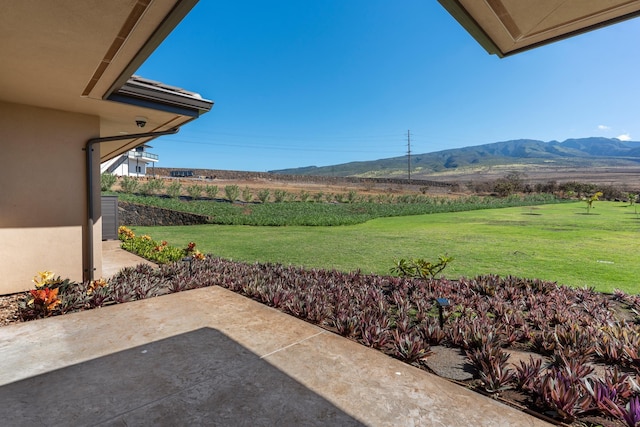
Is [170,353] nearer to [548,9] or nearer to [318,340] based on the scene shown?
[318,340]

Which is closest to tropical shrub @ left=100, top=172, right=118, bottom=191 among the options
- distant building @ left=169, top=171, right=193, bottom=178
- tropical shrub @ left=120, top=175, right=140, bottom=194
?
tropical shrub @ left=120, top=175, right=140, bottom=194

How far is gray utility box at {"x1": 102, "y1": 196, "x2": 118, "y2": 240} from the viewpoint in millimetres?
9070

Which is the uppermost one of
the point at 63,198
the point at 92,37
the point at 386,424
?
the point at 92,37

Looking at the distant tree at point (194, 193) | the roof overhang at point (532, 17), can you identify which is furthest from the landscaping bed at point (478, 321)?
the distant tree at point (194, 193)

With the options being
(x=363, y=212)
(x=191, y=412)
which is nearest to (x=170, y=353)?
(x=191, y=412)

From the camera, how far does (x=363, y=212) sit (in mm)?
21250

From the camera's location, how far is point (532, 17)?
7.19 ft

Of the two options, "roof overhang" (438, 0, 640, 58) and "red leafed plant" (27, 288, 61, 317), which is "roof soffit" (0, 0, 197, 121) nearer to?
"roof overhang" (438, 0, 640, 58)

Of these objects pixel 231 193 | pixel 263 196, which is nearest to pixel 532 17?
pixel 231 193

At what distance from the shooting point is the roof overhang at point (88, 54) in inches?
73.7

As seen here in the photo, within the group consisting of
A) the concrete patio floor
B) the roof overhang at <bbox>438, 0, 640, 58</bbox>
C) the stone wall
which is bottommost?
the concrete patio floor

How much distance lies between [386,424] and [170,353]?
1775 mm

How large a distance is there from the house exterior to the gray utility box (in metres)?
5.05

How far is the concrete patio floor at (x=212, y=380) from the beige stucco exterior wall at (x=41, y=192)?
54.9 inches
